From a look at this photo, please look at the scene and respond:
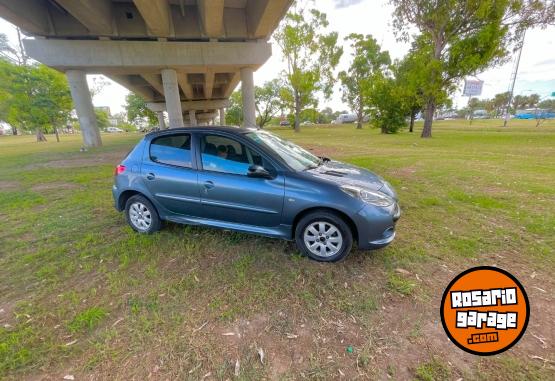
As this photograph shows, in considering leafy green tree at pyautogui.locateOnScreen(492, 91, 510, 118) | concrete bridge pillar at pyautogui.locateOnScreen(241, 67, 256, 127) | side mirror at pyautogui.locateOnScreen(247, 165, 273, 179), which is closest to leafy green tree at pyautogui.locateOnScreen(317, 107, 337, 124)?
leafy green tree at pyautogui.locateOnScreen(492, 91, 510, 118)

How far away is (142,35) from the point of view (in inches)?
464

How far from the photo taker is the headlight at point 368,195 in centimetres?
284

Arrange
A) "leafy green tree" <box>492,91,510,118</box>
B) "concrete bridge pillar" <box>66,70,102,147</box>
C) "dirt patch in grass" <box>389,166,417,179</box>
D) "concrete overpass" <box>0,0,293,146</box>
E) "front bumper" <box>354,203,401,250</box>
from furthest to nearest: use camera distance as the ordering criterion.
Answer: "leafy green tree" <box>492,91,510,118</box>, "concrete bridge pillar" <box>66,70,102,147</box>, "concrete overpass" <box>0,0,293,146</box>, "dirt patch in grass" <box>389,166,417,179</box>, "front bumper" <box>354,203,401,250</box>

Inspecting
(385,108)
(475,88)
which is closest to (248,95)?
(385,108)

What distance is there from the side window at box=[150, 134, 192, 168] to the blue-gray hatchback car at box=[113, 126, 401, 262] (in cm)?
1

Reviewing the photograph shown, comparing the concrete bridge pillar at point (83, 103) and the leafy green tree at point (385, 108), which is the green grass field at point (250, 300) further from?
the leafy green tree at point (385, 108)

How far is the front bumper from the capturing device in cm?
278

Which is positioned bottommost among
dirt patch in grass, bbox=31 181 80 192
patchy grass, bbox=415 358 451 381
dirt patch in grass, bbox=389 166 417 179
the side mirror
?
patchy grass, bbox=415 358 451 381

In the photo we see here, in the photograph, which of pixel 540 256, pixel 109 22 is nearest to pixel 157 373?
pixel 540 256

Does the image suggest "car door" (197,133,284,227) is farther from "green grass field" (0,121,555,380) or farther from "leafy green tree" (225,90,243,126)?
"leafy green tree" (225,90,243,126)

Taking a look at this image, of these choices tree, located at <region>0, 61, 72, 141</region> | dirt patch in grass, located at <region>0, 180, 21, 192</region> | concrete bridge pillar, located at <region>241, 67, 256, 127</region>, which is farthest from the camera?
tree, located at <region>0, 61, 72, 141</region>

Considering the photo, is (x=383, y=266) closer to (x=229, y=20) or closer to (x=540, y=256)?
(x=540, y=256)

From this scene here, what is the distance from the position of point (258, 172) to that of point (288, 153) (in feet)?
2.48

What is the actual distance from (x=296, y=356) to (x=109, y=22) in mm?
14273
